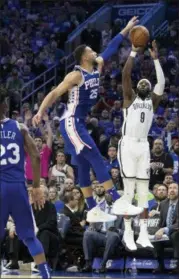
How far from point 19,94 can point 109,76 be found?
220cm

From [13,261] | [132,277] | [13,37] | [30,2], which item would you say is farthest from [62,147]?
[30,2]

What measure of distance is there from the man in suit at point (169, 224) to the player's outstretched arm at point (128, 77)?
9.72ft

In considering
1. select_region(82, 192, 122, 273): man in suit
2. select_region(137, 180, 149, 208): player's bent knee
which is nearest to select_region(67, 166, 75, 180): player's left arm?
select_region(82, 192, 122, 273): man in suit

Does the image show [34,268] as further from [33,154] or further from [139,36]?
[33,154]

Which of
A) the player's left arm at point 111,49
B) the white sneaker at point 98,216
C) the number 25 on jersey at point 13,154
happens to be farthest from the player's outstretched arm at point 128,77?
the number 25 on jersey at point 13,154

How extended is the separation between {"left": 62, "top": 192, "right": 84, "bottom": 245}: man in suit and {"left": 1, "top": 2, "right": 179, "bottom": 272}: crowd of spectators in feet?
0.06

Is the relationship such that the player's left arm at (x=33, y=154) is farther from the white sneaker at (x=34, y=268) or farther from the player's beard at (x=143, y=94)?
the white sneaker at (x=34, y=268)

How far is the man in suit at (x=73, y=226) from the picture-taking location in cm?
1881

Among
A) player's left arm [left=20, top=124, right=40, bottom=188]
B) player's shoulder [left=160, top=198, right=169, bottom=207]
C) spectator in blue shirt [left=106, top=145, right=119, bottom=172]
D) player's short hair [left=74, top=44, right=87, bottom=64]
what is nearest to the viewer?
player's left arm [left=20, top=124, right=40, bottom=188]

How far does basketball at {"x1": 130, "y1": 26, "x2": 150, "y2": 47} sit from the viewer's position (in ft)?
49.7

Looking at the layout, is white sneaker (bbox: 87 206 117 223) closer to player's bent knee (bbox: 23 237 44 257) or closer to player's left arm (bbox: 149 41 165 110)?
player's left arm (bbox: 149 41 165 110)

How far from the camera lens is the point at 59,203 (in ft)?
63.6

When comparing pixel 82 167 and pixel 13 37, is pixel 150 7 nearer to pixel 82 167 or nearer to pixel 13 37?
pixel 13 37

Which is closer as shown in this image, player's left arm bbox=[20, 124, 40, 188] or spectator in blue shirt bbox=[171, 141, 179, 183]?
player's left arm bbox=[20, 124, 40, 188]
